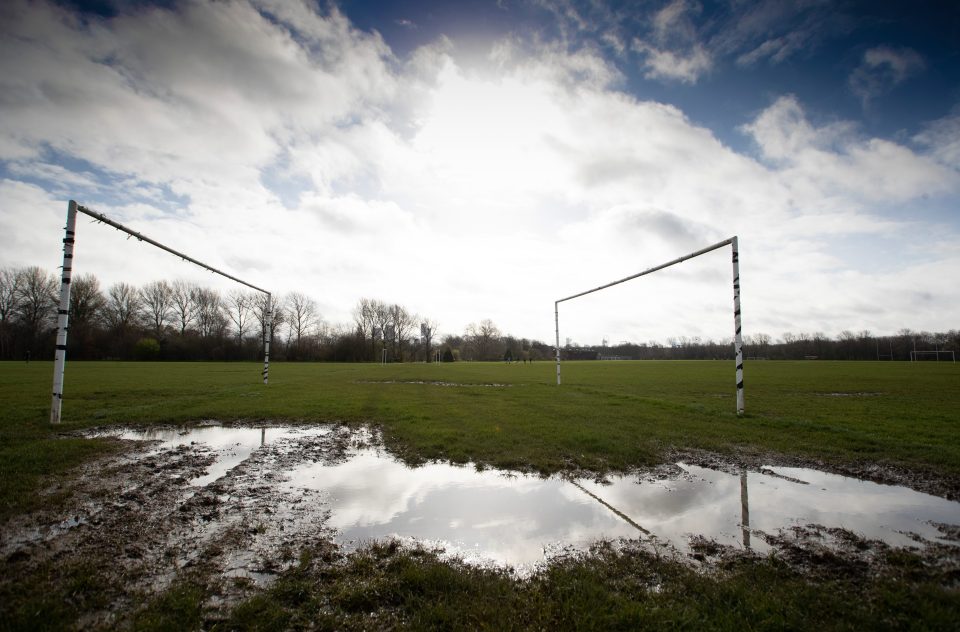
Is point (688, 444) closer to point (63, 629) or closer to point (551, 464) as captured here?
point (551, 464)

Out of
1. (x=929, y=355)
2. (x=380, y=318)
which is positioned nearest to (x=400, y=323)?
(x=380, y=318)

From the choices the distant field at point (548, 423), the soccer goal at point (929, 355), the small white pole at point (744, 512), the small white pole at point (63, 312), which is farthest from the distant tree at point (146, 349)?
the soccer goal at point (929, 355)

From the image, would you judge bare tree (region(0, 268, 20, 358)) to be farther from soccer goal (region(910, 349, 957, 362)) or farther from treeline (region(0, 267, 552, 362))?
soccer goal (region(910, 349, 957, 362))

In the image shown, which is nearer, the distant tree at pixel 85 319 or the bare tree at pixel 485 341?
the distant tree at pixel 85 319

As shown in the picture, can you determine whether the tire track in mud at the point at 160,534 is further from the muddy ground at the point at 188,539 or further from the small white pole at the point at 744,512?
the small white pole at the point at 744,512

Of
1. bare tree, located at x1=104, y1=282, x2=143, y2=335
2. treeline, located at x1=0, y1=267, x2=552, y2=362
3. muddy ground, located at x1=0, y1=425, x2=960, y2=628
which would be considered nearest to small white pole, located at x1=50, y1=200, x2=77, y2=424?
muddy ground, located at x1=0, y1=425, x2=960, y2=628

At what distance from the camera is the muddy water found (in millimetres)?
3982

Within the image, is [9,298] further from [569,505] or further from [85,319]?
[569,505]

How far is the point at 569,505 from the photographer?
4.81 metres

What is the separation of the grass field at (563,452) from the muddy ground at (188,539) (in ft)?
0.70

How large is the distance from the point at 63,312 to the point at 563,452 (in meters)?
11.0

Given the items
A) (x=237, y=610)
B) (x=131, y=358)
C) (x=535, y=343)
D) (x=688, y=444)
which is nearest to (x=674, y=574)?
(x=237, y=610)

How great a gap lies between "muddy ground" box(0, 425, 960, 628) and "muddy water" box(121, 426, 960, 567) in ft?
0.79

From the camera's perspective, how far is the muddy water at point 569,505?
3982 mm
